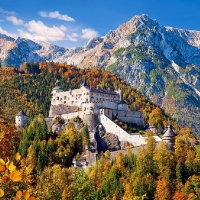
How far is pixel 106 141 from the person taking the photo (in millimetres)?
77500

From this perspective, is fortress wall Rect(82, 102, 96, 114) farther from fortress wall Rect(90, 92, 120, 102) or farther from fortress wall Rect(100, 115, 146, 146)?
fortress wall Rect(90, 92, 120, 102)

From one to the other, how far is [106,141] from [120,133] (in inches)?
124

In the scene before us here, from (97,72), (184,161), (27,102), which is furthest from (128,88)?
(184,161)

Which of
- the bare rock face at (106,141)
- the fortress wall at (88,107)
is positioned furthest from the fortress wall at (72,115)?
the bare rock face at (106,141)

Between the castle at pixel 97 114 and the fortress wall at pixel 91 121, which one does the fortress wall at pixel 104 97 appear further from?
the fortress wall at pixel 91 121

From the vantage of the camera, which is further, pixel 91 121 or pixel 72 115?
pixel 72 115

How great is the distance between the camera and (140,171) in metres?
64.8

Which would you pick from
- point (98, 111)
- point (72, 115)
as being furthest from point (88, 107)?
point (72, 115)

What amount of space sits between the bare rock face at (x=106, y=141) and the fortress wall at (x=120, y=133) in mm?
940

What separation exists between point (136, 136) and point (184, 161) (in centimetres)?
1136

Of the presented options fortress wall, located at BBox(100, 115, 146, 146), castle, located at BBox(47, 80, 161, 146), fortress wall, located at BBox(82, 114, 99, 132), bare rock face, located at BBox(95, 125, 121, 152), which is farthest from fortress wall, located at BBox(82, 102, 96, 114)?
bare rock face, located at BBox(95, 125, 121, 152)

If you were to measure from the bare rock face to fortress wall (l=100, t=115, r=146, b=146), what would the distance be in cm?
94

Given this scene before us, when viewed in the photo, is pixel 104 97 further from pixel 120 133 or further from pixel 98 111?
pixel 120 133

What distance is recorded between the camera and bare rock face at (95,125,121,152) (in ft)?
252
